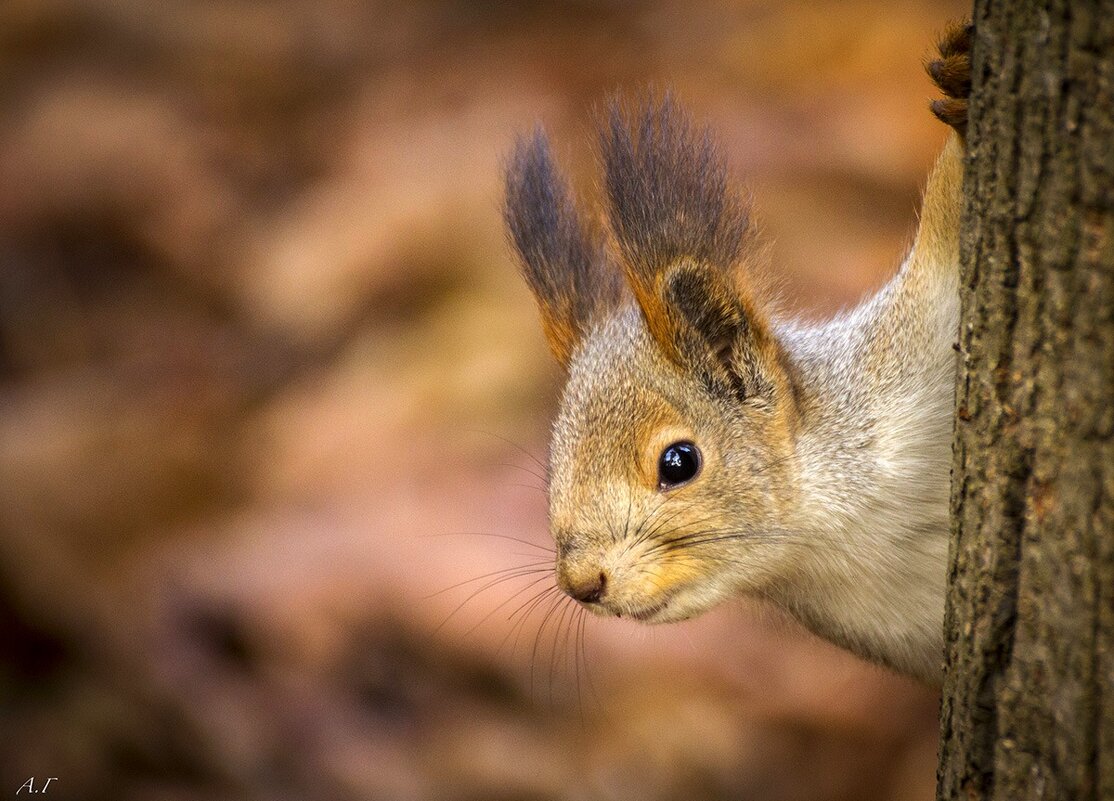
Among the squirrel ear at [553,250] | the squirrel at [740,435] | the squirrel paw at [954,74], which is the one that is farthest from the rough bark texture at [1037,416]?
the squirrel ear at [553,250]

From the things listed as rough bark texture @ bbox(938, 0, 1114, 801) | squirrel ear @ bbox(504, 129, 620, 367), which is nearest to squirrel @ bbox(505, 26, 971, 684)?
squirrel ear @ bbox(504, 129, 620, 367)

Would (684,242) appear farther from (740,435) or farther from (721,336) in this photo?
(740,435)

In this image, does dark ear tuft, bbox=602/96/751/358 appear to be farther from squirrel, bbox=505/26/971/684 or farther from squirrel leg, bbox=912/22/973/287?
squirrel leg, bbox=912/22/973/287

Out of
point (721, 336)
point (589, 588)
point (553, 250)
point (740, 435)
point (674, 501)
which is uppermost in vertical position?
point (553, 250)

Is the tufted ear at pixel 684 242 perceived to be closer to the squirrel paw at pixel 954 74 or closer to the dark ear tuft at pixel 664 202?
the dark ear tuft at pixel 664 202

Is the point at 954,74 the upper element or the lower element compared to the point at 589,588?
upper

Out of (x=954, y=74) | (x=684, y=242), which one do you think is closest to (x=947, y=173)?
(x=954, y=74)
